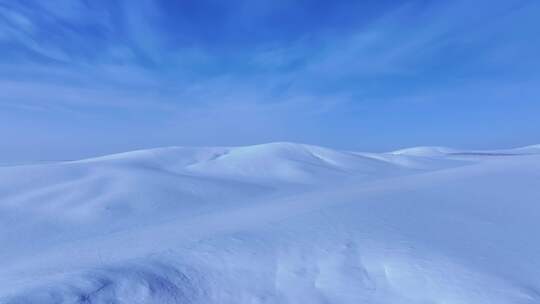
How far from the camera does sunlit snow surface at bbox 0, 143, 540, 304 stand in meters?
1.75

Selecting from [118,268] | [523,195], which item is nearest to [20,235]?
[118,268]

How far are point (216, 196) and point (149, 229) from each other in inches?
67.0

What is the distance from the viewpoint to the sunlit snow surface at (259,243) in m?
1.75

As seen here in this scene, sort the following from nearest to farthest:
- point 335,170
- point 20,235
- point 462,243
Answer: point 462,243 < point 20,235 < point 335,170

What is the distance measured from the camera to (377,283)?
1.88 m

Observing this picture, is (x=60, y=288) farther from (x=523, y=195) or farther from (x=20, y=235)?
(x=523, y=195)

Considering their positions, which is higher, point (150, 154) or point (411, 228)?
point (150, 154)

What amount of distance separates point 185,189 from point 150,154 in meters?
5.66

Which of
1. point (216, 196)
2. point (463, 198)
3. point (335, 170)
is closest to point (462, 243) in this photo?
point (463, 198)

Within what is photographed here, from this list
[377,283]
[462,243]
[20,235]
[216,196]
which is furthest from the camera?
[216,196]

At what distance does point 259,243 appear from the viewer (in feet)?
8.25

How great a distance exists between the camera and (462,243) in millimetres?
2457

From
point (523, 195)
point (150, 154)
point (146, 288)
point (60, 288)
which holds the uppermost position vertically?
point (150, 154)

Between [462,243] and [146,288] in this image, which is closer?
[146,288]
